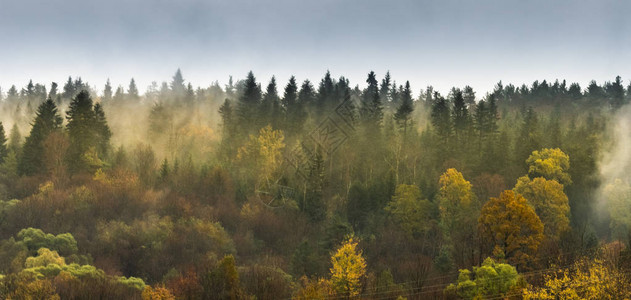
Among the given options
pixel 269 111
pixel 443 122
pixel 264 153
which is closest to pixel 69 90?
pixel 269 111

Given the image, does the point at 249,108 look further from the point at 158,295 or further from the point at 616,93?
the point at 616,93

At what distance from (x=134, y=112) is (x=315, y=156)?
67926 mm

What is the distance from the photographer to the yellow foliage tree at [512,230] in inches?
2175

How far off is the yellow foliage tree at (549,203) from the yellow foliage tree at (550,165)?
287 inches

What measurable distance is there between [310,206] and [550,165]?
38154 mm

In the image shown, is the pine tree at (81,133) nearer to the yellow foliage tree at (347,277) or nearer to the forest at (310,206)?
the forest at (310,206)

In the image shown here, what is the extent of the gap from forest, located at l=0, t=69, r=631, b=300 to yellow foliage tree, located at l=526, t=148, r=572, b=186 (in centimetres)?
33

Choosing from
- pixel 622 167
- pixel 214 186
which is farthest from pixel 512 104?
pixel 214 186

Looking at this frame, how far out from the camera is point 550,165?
253 feet

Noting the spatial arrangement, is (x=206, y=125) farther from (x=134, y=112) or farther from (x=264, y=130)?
(x=264, y=130)

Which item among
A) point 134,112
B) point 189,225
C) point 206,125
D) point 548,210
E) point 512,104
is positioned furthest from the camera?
point 512,104

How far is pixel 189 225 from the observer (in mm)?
73938

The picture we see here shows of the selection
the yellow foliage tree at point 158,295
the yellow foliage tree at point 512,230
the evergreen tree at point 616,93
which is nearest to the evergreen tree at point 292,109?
the yellow foliage tree at point 512,230

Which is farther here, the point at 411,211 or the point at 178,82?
the point at 178,82
